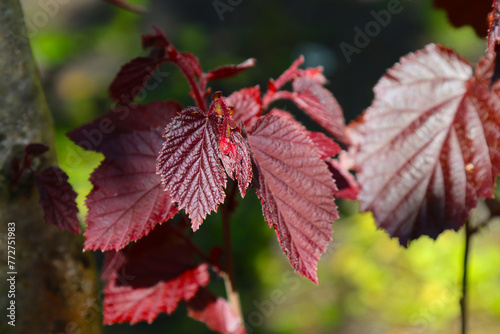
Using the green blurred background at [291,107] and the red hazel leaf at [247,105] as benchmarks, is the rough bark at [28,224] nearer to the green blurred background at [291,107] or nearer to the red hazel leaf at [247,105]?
the red hazel leaf at [247,105]

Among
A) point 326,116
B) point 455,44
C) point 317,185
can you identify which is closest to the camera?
point 317,185

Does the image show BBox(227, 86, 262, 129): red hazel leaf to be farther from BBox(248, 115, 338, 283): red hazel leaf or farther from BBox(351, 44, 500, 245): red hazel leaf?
BBox(351, 44, 500, 245): red hazel leaf

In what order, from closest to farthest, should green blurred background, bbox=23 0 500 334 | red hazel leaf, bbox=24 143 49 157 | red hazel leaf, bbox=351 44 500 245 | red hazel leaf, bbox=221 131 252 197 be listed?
1. red hazel leaf, bbox=221 131 252 197
2. red hazel leaf, bbox=351 44 500 245
3. red hazel leaf, bbox=24 143 49 157
4. green blurred background, bbox=23 0 500 334

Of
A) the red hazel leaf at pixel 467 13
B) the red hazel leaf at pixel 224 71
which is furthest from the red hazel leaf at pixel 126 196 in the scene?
the red hazel leaf at pixel 467 13

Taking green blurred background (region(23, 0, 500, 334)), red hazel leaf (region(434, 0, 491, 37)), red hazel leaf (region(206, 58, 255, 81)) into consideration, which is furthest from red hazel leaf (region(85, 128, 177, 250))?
green blurred background (region(23, 0, 500, 334))

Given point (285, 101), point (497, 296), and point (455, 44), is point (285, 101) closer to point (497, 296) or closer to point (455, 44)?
point (455, 44)

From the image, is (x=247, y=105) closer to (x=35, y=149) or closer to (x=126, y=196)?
→ (x=126, y=196)

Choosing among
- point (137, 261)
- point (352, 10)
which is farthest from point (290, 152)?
point (352, 10)
